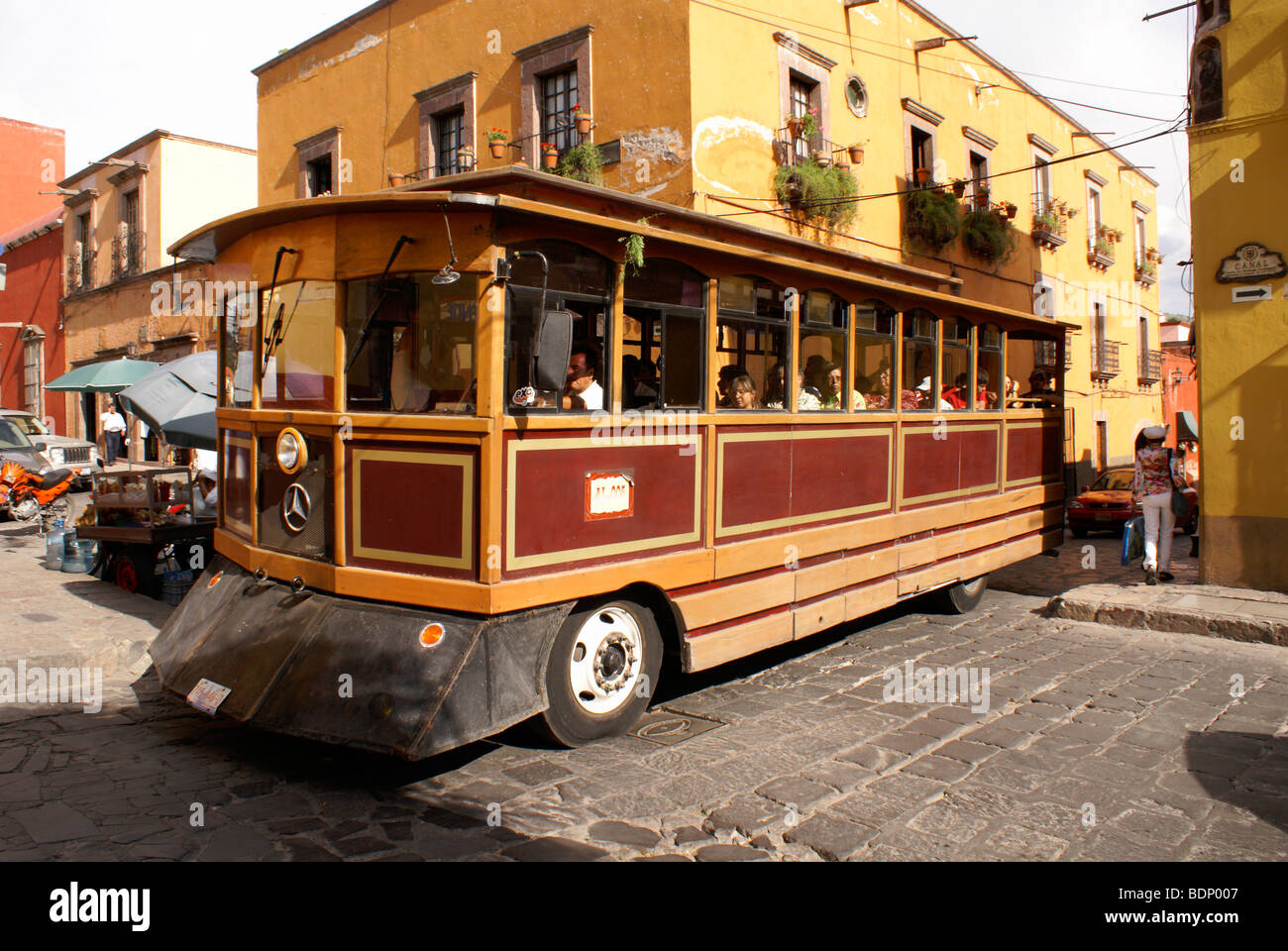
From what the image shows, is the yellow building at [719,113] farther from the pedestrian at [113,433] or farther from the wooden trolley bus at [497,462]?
the pedestrian at [113,433]

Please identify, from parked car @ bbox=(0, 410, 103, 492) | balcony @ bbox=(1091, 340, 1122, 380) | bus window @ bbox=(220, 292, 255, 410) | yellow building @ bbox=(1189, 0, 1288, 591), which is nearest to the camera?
bus window @ bbox=(220, 292, 255, 410)

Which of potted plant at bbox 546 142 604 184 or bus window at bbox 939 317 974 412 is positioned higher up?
potted plant at bbox 546 142 604 184

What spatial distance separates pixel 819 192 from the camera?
47.5ft

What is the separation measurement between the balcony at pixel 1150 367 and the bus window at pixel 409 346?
2798 cm

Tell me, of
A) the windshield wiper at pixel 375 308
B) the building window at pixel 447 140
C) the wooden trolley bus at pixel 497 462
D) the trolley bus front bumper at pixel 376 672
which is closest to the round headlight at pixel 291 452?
the wooden trolley bus at pixel 497 462

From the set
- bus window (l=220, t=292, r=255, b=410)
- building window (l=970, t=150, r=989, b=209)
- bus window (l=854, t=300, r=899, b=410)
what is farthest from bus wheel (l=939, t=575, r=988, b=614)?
building window (l=970, t=150, r=989, b=209)

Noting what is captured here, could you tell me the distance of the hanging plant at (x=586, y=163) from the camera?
1351 centimetres

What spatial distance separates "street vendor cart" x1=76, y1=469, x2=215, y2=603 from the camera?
8672 millimetres

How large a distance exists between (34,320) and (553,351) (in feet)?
97.5

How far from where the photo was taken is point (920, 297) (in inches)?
329

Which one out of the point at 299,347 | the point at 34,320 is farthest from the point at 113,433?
the point at 299,347

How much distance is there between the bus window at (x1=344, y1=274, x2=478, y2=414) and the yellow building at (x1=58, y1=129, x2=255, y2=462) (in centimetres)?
1639

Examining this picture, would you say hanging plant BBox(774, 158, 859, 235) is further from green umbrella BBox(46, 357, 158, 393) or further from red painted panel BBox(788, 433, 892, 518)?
green umbrella BBox(46, 357, 158, 393)

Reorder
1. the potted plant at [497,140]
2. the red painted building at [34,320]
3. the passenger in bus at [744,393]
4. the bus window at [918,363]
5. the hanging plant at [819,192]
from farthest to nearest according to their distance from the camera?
1. the red painted building at [34,320]
2. the potted plant at [497,140]
3. the hanging plant at [819,192]
4. the bus window at [918,363]
5. the passenger in bus at [744,393]
